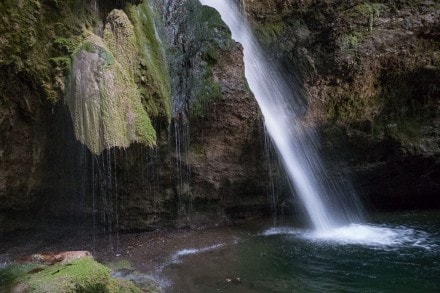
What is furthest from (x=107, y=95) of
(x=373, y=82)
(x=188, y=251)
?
(x=373, y=82)

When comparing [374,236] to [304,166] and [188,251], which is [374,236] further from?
[188,251]

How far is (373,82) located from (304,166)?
257 cm

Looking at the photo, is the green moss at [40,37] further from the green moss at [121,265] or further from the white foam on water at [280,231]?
the white foam on water at [280,231]

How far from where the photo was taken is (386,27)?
10.1 metres

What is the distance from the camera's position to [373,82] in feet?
33.0

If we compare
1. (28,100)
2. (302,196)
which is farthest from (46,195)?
(302,196)

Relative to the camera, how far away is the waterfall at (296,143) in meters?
9.60

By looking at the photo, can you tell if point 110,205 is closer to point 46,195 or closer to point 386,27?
point 46,195

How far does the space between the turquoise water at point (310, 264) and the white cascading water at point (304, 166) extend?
17 centimetres

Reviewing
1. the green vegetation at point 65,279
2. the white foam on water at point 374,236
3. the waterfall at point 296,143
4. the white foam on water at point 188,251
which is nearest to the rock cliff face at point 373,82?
the waterfall at point 296,143

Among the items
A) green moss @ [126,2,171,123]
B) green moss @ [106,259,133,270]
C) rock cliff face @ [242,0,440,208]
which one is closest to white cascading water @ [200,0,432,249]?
rock cliff face @ [242,0,440,208]

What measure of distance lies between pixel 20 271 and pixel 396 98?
8.59 metres

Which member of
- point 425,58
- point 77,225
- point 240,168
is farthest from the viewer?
point 425,58

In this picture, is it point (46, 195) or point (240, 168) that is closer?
point (46, 195)
